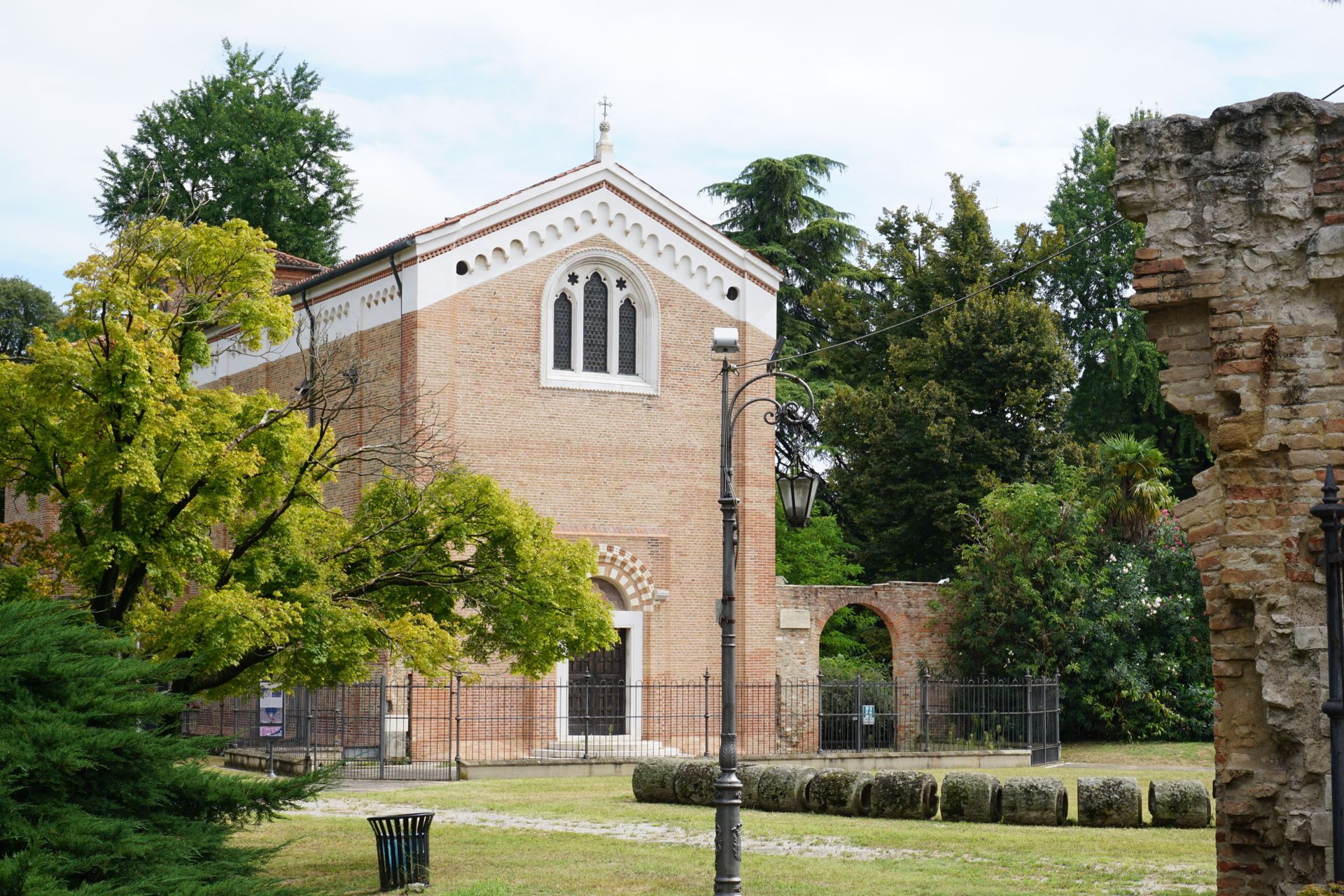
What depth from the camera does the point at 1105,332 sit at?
44.9 m

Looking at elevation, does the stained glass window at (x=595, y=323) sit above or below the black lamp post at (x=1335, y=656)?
above

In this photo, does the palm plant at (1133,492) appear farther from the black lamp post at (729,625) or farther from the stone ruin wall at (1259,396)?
the stone ruin wall at (1259,396)

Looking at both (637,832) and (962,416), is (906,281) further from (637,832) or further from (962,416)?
(637,832)

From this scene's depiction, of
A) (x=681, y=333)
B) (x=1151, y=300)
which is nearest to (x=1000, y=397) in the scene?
(x=681, y=333)

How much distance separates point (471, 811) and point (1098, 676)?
55.3 ft

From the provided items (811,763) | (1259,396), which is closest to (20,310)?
(811,763)

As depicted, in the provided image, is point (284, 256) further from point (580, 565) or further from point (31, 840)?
point (31, 840)

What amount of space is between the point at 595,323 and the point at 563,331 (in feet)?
2.38

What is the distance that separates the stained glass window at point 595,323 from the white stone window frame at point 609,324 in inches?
4.0

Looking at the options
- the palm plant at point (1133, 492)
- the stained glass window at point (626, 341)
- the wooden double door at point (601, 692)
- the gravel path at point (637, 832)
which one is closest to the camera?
the gravel path at point (637, 832)

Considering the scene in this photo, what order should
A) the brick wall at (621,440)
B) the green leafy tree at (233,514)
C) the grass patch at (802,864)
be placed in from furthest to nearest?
the brick wall at (621,440) → the grass patch at (802,864) → the green leafy tree at (233,514)

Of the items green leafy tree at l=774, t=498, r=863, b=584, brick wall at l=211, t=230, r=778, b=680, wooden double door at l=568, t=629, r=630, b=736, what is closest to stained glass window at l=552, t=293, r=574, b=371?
brick wall at l=211, t=230, r=778, b=680

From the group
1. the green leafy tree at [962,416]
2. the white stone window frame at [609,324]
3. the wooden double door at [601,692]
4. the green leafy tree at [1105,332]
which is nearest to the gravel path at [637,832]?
the wooden double door at [601,692]

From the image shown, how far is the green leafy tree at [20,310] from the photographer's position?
5375 cm
